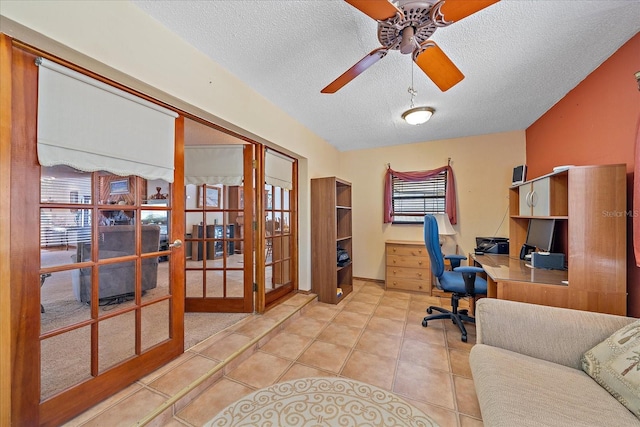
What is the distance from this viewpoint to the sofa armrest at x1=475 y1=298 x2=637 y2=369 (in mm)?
1321

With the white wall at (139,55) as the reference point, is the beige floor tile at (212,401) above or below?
below

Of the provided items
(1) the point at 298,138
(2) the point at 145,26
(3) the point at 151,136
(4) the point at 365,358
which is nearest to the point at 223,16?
(2) the point at 145,26

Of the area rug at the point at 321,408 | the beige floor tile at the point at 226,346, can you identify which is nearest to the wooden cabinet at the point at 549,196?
the area rug at the point at 321,408

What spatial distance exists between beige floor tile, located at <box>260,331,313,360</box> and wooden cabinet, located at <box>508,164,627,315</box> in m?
1.93

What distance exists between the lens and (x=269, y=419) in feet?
4.54

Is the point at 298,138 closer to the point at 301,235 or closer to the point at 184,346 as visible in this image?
the point at 301,235

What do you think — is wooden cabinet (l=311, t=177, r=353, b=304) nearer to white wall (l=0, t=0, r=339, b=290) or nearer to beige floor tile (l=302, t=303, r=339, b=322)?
beige floor tile (l=302, t=303, r=339, b=322)

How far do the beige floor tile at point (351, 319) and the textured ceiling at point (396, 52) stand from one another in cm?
249

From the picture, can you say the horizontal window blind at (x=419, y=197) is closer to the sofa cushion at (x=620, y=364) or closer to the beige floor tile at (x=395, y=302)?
the beige floor tile at (x=395, y=302)

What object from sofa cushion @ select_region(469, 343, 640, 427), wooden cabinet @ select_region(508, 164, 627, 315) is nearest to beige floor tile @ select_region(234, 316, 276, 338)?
sofa cushion @ select_region(469, 343, 640, 427)

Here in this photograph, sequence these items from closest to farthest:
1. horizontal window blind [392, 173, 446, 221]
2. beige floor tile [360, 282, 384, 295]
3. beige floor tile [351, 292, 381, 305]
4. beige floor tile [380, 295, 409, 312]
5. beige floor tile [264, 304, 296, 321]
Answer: beige floor tile [264, 304, 296, 321] < beige floor tile [380, 295, 409, 312] < beige floor tile [351, 292, 381, 305] < beige floor tile [360, 282, 384, 295] < horizontal window blind [392, 173, 446, 221]

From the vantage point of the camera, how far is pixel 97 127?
1.36 metres

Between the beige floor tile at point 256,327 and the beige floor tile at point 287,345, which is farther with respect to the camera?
the beige floor tile at point 256,327

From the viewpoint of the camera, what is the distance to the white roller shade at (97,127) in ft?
3.92
